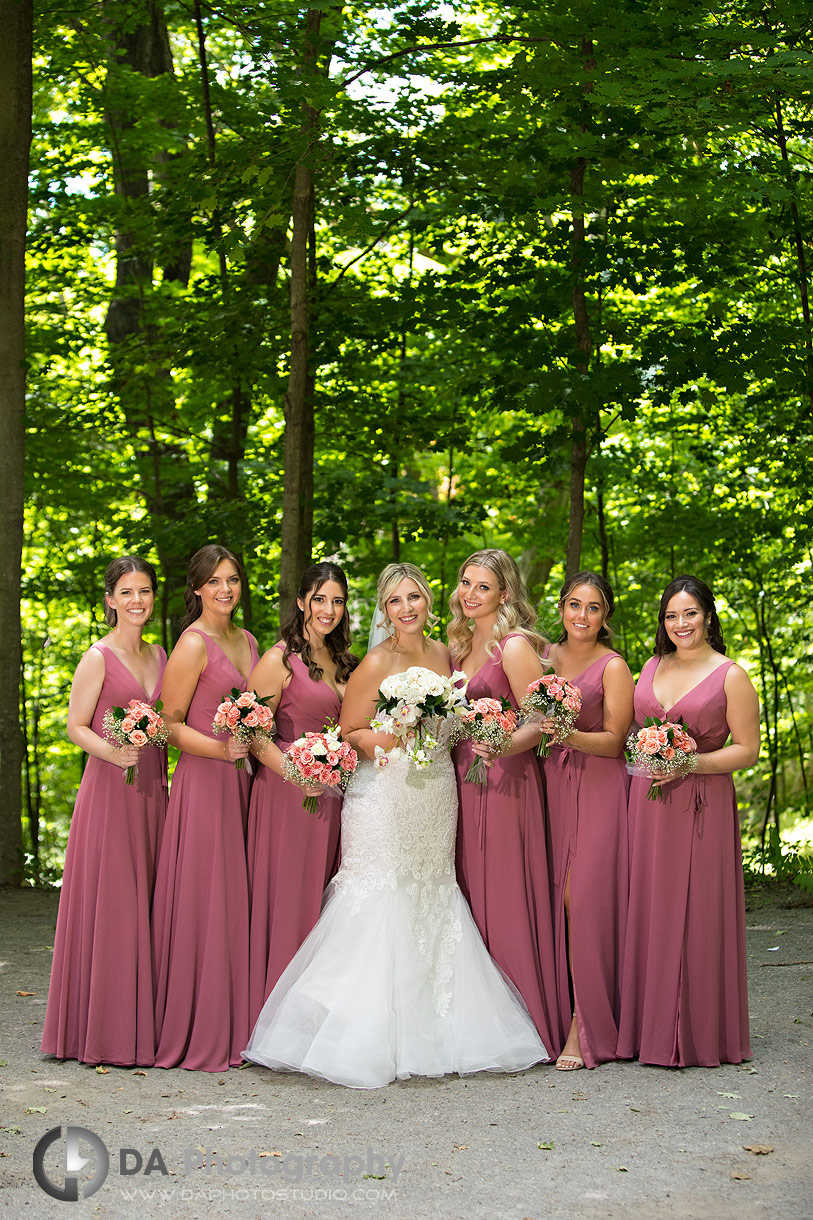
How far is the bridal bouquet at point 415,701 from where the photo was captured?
5.32 metres

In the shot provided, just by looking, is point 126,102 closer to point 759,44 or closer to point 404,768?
point 759,44

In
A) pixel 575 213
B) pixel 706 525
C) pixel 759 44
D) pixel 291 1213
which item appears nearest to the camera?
pixel 291 1213

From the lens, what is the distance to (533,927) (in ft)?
18.8

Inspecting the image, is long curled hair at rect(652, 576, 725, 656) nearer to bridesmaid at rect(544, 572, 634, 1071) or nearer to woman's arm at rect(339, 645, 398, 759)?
bridesmaid at rect(544, 572, 634, 1071)

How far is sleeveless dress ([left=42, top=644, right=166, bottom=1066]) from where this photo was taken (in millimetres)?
5523

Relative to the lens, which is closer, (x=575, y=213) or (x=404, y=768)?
(x=404, y=768)

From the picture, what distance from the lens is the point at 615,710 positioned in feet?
18.6

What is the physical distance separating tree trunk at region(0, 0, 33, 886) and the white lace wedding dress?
4.68 meters

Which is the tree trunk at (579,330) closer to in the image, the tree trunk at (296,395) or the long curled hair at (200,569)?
the tree trunk at (296,395)

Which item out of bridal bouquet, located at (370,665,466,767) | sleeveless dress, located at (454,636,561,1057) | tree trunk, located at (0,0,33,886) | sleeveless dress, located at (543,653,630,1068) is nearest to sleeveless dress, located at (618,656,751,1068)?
sleeveless dress, located at (543,653,630,1068)

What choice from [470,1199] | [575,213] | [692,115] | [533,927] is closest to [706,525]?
[575,213]

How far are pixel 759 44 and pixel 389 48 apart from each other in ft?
12.9

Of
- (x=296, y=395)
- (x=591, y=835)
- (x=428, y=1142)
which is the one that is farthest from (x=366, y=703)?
(x=296, y=395)

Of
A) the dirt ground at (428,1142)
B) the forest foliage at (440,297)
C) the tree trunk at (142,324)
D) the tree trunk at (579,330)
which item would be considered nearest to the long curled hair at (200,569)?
the forest foliage at (440,297)
